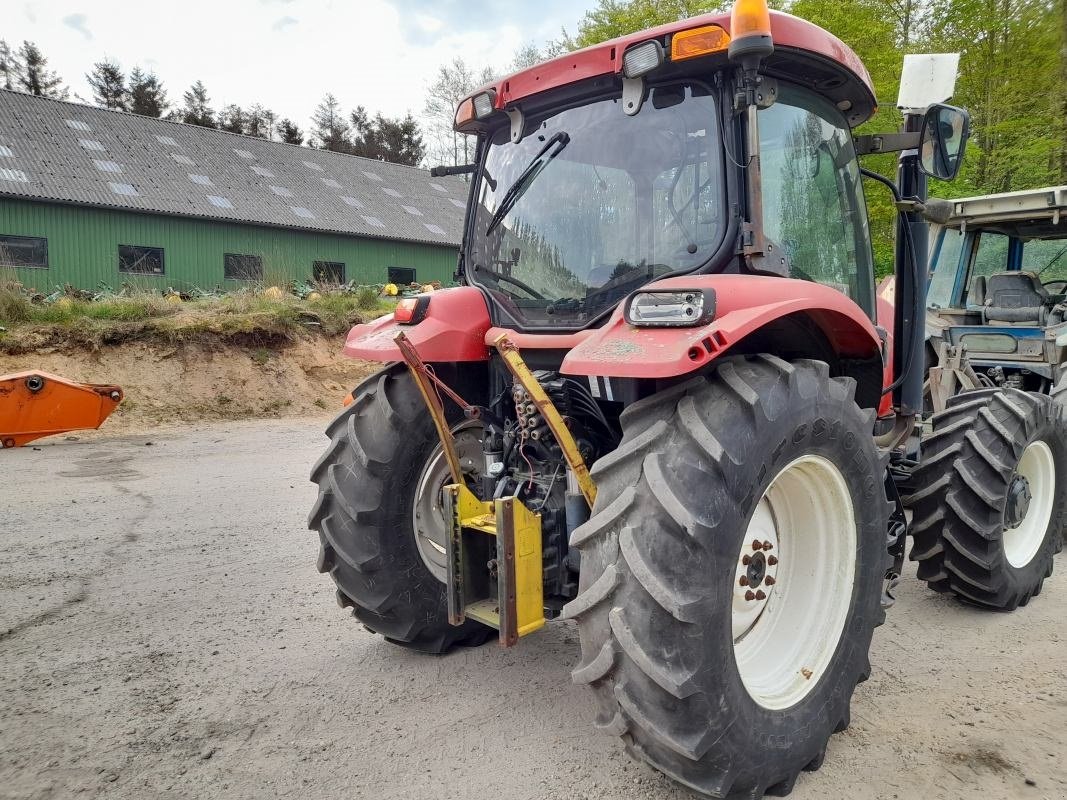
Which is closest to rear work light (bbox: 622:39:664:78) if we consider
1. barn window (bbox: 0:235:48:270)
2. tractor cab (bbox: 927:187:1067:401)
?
tractor cab (bbox: 927:187:1067:401)

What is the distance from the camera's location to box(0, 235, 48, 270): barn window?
694 inches

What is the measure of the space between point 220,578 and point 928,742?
362 cm

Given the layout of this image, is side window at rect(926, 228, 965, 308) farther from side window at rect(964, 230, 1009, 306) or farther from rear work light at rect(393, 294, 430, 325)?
rear work light at rect(393, 294, 430, 325)

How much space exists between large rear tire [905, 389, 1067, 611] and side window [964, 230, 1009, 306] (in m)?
2.99

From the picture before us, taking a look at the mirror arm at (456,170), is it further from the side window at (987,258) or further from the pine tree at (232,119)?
the pine tree at (232,119)

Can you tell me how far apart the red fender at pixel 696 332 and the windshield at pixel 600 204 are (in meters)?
0.26

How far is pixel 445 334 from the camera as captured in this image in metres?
3.01

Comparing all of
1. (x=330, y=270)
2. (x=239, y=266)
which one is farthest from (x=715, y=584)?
(x=330, y=270)

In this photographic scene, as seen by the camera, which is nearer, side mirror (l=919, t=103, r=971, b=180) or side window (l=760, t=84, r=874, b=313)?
Answer: side window (l=760, t=84, r=874, b=313)

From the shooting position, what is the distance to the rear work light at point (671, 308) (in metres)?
2.15

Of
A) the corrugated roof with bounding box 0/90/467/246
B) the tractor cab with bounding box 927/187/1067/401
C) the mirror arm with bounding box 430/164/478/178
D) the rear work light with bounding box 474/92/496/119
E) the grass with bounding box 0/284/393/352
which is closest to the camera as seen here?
the rear work light with bounding box 474/92/496/119

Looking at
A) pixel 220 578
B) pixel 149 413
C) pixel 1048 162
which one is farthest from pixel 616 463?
pixel 1048 162

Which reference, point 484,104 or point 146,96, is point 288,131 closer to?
point 146,96

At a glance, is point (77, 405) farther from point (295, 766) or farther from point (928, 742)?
point (928, 742)
